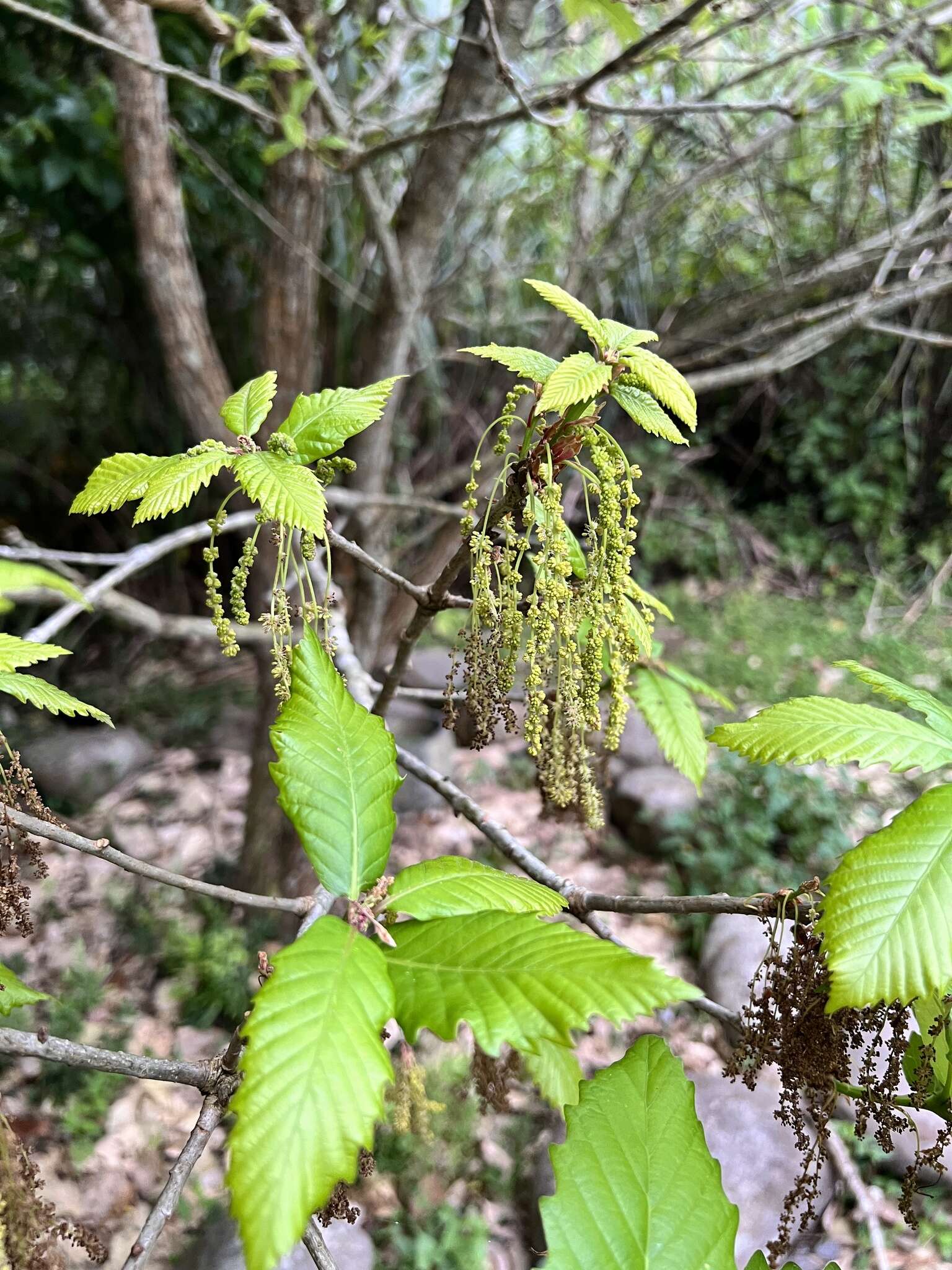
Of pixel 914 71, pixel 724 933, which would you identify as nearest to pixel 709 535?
pixel 724 933

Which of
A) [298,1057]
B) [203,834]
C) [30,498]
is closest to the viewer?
[298,1057]

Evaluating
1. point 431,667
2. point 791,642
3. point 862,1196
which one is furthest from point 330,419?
point 791,642

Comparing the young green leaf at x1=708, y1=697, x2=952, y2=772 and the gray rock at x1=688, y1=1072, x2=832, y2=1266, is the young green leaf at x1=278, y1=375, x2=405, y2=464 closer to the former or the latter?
the young green leaf at x1=708, y1=697, x2=952, y2=772

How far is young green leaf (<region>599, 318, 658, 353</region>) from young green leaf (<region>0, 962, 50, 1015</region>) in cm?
91

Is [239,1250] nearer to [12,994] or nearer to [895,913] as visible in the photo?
[12,994]

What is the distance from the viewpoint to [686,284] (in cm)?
463

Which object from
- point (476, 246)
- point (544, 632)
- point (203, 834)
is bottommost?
point (544, 632)

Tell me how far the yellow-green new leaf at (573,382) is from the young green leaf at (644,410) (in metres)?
0.05

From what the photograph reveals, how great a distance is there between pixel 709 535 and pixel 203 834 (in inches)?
155

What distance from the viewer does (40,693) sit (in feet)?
2.70

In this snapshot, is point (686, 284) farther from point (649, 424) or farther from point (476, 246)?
point (649, 424)

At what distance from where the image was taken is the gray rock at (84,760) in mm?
3461

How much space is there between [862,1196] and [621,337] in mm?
1841

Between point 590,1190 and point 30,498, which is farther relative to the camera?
point 30,498
